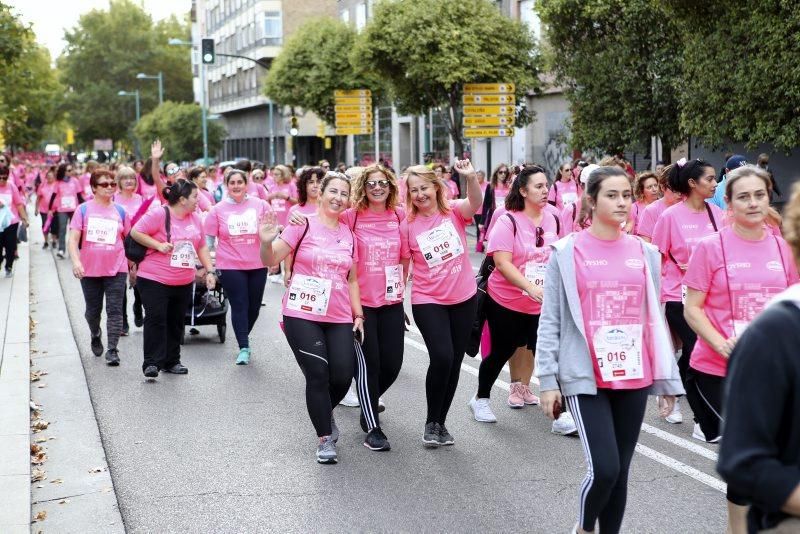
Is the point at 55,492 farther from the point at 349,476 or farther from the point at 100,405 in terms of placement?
the point at 100,405

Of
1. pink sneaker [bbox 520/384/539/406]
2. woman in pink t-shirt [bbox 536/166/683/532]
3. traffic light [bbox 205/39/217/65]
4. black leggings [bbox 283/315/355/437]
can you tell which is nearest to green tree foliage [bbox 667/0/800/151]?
pink sneaker [bbox 520/384/539/406]

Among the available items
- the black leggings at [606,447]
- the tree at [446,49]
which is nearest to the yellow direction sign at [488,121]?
the tree at [446,49]

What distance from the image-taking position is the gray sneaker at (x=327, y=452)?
6793mm

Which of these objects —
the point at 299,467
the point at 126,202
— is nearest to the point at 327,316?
the point at 299,467

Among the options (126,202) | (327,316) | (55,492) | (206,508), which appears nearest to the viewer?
(206,508)

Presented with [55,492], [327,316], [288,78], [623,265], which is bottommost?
[55,492]

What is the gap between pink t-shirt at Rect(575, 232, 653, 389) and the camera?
466 centimetres

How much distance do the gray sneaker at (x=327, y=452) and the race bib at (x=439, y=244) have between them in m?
1.23

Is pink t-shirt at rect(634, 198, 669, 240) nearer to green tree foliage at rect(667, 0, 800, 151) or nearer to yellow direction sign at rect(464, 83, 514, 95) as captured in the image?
green tree foliage at rect(667, 0, 800, 151)

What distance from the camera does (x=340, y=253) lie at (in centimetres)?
684

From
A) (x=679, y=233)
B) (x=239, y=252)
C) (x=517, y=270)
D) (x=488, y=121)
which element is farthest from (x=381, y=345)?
(x=488, y=121)

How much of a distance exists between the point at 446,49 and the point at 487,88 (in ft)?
5.13

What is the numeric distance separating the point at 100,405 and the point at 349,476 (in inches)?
116

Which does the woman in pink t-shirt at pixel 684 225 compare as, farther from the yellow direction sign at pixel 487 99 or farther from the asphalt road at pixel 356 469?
the yellow direction sign at pixel 487 99
